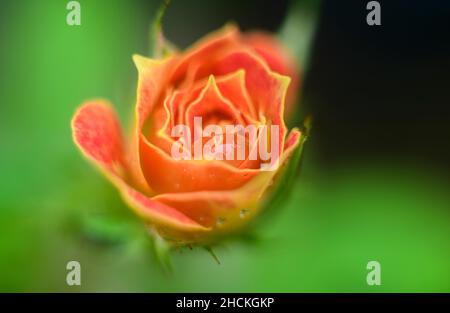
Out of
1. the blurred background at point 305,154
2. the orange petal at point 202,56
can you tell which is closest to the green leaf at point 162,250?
the blurred background at point 305,154

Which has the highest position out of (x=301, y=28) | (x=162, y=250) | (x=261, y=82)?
(x=301, y=28)

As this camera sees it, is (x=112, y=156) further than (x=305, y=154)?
No

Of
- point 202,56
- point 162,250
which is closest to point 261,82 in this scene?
point 202,56

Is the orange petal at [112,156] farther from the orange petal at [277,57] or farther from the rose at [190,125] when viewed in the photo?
the orange petal at [277,57]

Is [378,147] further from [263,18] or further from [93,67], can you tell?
[93,67]

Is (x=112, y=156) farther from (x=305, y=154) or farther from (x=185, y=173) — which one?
(x=305, y=154)

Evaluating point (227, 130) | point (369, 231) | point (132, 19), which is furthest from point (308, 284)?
point (132, 19)

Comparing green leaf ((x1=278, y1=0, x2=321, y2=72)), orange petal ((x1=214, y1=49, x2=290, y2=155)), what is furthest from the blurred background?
orange petal ((x1=214, y1=49, x2=290, y2=155))
